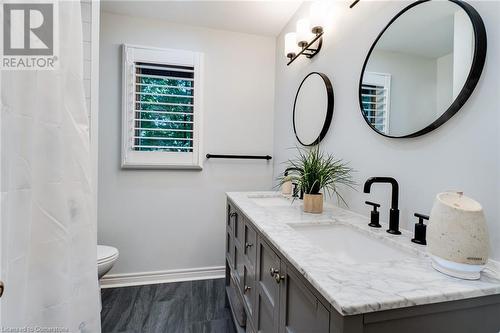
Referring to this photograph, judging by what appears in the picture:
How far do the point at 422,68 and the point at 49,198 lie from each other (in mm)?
1334

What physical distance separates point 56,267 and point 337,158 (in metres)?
1.35

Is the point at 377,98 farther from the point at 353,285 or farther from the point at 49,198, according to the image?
the point at 49,198

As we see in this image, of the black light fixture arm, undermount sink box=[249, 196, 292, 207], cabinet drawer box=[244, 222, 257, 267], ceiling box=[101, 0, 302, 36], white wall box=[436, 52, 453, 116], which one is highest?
ceiling box=[101, 0, 302, 36]

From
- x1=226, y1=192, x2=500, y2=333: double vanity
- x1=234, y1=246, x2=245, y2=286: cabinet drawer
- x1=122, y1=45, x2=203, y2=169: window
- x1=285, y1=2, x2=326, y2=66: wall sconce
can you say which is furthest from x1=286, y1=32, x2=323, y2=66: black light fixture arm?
x1=234, y1=246, x2=245, y2=286: cabinet drawer

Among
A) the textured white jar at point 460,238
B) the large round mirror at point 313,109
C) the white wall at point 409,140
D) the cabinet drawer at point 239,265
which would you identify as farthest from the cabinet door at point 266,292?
the large round mirror at point 313,109

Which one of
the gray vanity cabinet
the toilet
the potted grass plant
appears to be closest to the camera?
the gray vanity cabinet

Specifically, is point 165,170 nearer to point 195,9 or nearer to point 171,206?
point 171,206

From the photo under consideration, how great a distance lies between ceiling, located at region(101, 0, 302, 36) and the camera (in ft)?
6.45

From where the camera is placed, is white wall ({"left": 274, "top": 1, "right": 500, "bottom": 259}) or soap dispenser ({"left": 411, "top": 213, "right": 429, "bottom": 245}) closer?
white wall ({"left": 274, "top": 1, "right": 500, "bottom": 259})

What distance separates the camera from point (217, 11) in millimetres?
2057

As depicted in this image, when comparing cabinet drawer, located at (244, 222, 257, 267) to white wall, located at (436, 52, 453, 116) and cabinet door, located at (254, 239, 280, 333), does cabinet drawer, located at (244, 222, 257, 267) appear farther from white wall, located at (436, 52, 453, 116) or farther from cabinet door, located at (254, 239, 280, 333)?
white wall, located at (436, 52, 453, 116)

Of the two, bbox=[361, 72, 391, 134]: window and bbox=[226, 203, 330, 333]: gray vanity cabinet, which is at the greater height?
bbox=[361, 72, 391, 134]: window

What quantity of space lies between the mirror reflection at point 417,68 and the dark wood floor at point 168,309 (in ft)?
5.32

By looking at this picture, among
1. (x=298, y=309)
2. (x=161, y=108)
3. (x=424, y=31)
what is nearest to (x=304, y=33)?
(x=424, y=31)
